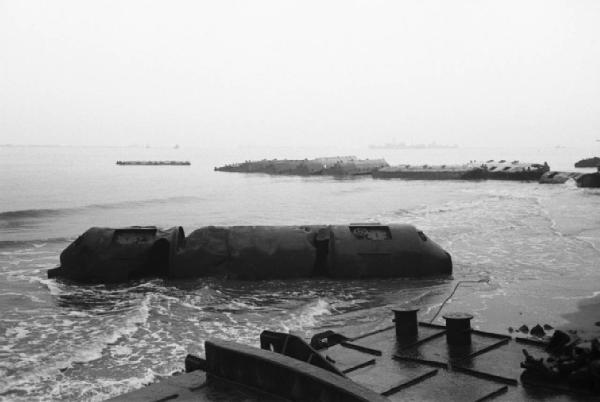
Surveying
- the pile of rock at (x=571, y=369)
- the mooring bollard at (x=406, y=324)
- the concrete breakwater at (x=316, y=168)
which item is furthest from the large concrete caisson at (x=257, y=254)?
the concrete breakwater at (x=316, y=168)

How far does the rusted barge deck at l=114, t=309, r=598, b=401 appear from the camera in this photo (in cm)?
559

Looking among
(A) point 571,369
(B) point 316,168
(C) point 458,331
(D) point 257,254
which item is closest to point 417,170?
(B) point 316,168

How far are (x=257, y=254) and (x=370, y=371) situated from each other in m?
8.47

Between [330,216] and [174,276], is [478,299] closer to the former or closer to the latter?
[174,276]

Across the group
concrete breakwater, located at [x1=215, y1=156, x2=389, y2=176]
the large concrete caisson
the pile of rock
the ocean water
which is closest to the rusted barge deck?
the pile of rock

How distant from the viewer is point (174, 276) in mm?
15156

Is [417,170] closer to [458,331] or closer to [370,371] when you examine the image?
[458,331]

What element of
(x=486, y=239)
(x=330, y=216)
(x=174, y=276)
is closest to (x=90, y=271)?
(x=174, y=276)

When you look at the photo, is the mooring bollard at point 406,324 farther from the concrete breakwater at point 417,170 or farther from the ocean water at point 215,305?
the concrete breakwater at point 417,170

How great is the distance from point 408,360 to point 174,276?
30.7 ft

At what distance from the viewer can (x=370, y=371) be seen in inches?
280

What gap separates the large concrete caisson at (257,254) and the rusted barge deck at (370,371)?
6.59 meters

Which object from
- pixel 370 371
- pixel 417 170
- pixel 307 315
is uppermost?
pixel 417 170

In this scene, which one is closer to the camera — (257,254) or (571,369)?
(571,369)
